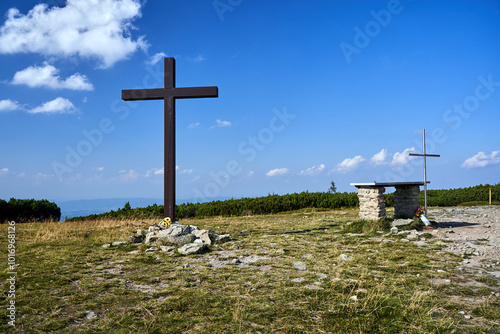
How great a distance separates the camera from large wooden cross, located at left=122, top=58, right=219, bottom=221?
9.97 m

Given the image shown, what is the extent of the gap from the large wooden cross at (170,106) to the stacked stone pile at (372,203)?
6175 mm

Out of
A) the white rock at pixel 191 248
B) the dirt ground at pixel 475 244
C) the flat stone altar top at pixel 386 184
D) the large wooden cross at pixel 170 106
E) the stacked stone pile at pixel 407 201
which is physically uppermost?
the large wooden cross at pixel 170 106

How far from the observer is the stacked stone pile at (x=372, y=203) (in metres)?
10.7

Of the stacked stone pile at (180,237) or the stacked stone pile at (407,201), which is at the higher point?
the stacked stone pile at (407,201)

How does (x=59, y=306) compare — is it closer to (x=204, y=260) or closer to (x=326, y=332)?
(x=204, y=260)

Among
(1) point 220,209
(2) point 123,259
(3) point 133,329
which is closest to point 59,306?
(3) point 133,329

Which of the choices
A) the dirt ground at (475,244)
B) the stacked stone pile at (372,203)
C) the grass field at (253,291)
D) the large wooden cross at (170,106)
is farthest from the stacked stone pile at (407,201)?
the large wooden cross at (170,106)

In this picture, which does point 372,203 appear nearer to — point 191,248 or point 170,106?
point 191,248

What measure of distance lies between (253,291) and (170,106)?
7.20m

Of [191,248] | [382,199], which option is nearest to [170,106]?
[191,248]

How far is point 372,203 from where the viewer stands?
10914mm

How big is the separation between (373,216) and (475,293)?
253 inches

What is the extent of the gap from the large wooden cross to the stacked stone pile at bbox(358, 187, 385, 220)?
6175 mm

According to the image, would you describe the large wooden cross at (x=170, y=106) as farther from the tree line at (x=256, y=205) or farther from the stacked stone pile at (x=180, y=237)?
the tree line at (x=256, y=205)
